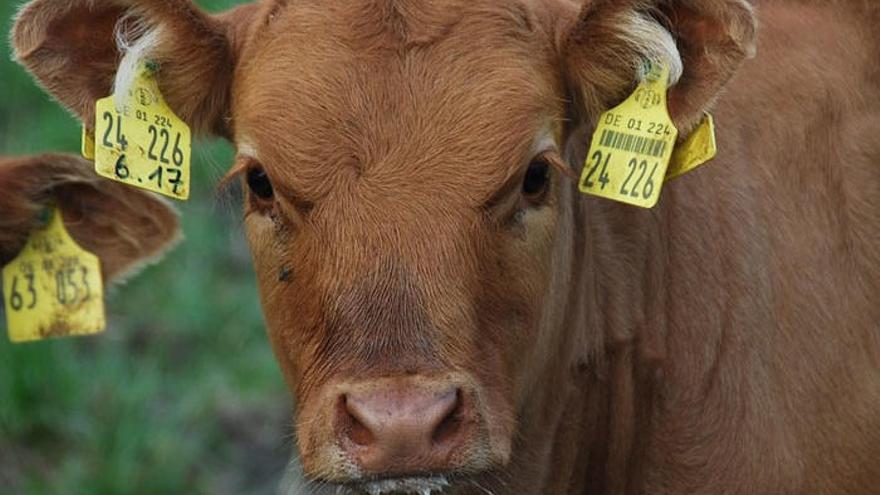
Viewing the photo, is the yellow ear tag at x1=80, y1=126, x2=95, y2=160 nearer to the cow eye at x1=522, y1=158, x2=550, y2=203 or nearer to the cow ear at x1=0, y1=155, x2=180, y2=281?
the cow ear at x1=0, y1=155, x2=180, y2=281

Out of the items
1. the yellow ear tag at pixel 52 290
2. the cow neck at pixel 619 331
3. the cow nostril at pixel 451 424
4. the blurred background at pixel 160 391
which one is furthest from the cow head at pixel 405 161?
the blurred background at pixel 160 391

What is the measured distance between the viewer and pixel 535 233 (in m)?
4.75

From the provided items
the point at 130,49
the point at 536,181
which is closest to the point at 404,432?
the point at 536,181

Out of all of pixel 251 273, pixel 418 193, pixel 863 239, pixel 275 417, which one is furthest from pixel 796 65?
pixel 251 273

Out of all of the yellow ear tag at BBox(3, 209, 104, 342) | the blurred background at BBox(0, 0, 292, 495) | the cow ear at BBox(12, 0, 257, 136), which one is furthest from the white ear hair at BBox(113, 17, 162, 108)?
the blurred background at BBox(0, 0, 292, 495)

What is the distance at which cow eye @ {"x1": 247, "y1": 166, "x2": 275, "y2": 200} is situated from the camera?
188 inches

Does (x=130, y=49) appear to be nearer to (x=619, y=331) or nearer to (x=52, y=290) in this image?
(x=52, y=290)

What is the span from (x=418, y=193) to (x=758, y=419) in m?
1.26

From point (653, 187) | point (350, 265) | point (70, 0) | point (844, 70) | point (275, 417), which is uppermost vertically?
point (70, 0)

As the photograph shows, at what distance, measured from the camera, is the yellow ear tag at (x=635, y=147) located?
480cm

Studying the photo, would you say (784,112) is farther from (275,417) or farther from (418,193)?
(275,417)

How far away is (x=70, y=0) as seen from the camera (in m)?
4.98

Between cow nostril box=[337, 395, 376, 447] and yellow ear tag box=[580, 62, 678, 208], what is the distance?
100cm

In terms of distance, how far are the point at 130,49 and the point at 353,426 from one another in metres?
1.30
